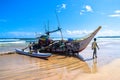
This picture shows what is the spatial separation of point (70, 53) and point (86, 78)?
31.4ft

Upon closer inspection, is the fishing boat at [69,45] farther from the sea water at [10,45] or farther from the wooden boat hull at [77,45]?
the sea water at [10,45]

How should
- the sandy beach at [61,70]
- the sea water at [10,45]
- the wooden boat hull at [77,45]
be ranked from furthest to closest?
the sea water at [10,45] → the wooden boat hull at [77,45] → the sandy beach at [61,70]

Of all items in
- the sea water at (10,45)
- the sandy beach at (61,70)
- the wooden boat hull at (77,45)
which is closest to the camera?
the sandy beach at (61,70)

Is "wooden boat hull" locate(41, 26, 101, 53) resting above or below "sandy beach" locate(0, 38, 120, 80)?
above

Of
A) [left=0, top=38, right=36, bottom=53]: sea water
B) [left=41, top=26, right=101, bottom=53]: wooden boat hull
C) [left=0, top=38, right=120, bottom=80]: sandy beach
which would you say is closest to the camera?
[left=0, top=38, right=120, bottom=80]: sandy beach

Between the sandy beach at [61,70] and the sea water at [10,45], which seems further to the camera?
the sea water at [10,45]

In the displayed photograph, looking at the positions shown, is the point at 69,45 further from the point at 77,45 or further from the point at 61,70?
the point at 61,70

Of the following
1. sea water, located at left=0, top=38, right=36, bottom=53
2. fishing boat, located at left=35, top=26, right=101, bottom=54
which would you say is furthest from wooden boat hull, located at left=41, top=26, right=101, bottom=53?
sea water, located at left=0, top=38, right=36, bottom=53

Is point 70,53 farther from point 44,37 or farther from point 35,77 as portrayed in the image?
point 35,77

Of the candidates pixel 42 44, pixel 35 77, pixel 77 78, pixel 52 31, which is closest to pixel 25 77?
pixel 35 77

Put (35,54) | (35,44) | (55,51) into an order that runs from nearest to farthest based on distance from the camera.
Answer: (35,54) < (55,51) < (35,44)

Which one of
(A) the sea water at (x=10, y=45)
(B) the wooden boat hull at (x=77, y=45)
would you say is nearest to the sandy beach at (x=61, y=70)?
(B) the wooden boat hull at (x=77, y=45)

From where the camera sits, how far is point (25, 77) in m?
9.21

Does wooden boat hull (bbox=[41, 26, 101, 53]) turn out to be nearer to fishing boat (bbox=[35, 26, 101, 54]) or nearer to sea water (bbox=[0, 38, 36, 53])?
fishing boat (bbox=[35, 26, 101, 54])
